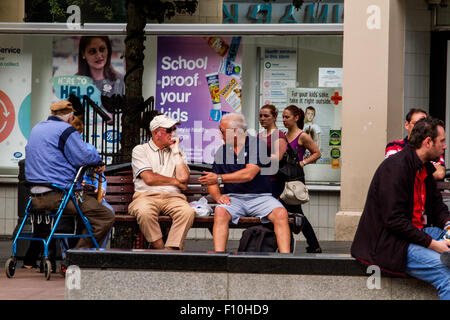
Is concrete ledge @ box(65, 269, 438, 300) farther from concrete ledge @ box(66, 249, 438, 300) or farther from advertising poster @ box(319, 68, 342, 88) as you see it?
advertising poster @ box(319, 68, 342, 88)

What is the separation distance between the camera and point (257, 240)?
24.9 feet

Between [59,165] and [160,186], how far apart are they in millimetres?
967

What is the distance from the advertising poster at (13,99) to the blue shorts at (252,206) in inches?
248

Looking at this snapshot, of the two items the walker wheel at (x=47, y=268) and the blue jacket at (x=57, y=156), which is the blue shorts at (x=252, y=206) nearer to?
the blue jacket at (x=57, y=156)

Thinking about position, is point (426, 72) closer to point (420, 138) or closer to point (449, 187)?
point (449, 187)

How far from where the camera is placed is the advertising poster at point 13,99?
44.3 feet

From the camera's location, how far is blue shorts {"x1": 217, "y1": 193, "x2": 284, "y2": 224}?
25.8 ft

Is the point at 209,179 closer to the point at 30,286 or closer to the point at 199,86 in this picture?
the point at 30,286

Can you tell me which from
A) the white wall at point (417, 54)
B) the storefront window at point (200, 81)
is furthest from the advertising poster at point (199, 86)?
the white wall at point (417, 54)

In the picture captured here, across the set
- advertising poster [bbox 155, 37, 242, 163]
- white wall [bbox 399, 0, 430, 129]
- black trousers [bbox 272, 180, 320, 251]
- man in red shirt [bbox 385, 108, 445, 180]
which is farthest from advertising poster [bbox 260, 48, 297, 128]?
man in red shirt [bbox 385, 108, 445, 180]

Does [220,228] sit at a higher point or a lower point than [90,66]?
lower

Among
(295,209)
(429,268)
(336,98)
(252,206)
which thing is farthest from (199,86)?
(429,268)

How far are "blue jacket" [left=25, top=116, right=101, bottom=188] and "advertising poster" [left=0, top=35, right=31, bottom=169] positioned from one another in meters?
5.27

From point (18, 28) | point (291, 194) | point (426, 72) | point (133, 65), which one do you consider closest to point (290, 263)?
point (291, 194)
